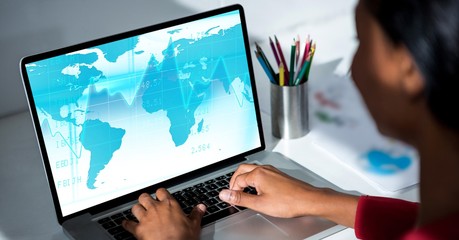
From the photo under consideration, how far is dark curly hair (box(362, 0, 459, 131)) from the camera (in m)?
0.70

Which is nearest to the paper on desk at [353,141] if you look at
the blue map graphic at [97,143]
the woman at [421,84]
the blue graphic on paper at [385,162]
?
the blue graphic on paper at [385,162]

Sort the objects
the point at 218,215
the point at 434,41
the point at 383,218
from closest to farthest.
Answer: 1. the point at 434,41
2. the point at 383,218
3. the point at 218,215

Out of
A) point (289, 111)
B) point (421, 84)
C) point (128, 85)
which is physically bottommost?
point (289, 111)

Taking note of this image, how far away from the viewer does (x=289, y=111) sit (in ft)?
5.30

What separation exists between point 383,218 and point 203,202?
0.31 meters

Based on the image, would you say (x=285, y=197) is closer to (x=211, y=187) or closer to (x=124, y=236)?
(x=211, y=187)

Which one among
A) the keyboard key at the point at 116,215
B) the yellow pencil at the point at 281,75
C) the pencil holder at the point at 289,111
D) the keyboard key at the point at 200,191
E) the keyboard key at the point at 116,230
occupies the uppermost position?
the yellow pencil at the point at 281,75

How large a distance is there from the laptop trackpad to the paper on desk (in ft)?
0.79

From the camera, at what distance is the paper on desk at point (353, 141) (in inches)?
58.7

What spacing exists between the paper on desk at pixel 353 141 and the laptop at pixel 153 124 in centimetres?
10

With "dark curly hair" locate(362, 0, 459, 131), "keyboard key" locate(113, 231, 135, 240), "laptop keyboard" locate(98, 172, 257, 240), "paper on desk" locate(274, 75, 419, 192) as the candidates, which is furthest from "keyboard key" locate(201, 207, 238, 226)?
"dark curly hair" locate(362, 0, 459, 131)

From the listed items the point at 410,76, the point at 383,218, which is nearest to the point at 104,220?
the point at 383,218

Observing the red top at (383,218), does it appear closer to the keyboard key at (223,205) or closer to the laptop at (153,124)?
the laptop at (153,124)

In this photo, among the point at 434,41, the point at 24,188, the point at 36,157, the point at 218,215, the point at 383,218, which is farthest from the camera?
the point at 36,157
